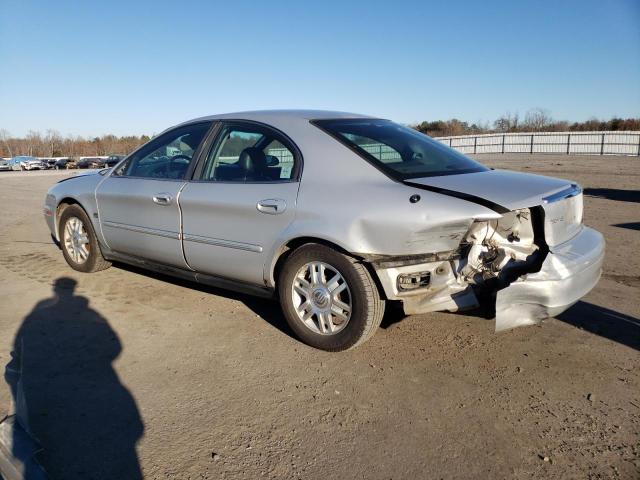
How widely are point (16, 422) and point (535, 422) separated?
8.87 ft

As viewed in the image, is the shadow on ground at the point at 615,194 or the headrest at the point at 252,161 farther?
the shadow on ground at the point at 615,194

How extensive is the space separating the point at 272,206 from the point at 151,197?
1423 mm

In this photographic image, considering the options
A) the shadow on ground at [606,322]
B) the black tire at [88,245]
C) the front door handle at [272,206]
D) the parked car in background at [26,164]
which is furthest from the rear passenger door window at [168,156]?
the parked car in background at [26,164]

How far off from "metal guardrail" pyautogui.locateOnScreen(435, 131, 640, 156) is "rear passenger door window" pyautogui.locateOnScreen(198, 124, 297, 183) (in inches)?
1062

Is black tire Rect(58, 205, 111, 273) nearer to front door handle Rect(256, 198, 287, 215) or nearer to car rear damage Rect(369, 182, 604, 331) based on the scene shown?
front door handle Rect(256, 198, 287, 215)

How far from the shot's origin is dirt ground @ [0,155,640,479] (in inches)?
91.7

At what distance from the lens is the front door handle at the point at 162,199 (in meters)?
4.22

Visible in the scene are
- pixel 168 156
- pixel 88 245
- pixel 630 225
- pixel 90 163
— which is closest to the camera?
pixel 168 156

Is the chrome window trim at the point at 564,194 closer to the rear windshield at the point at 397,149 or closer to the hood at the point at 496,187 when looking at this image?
the hood at the point at 496,187

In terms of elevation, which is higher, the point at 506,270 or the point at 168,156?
the point at 168,156

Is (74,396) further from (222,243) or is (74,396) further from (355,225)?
(355,225)

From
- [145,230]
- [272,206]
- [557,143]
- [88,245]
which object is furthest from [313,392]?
[557,143]

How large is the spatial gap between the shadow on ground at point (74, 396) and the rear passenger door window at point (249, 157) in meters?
1.54

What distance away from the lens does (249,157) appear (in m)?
3.96
